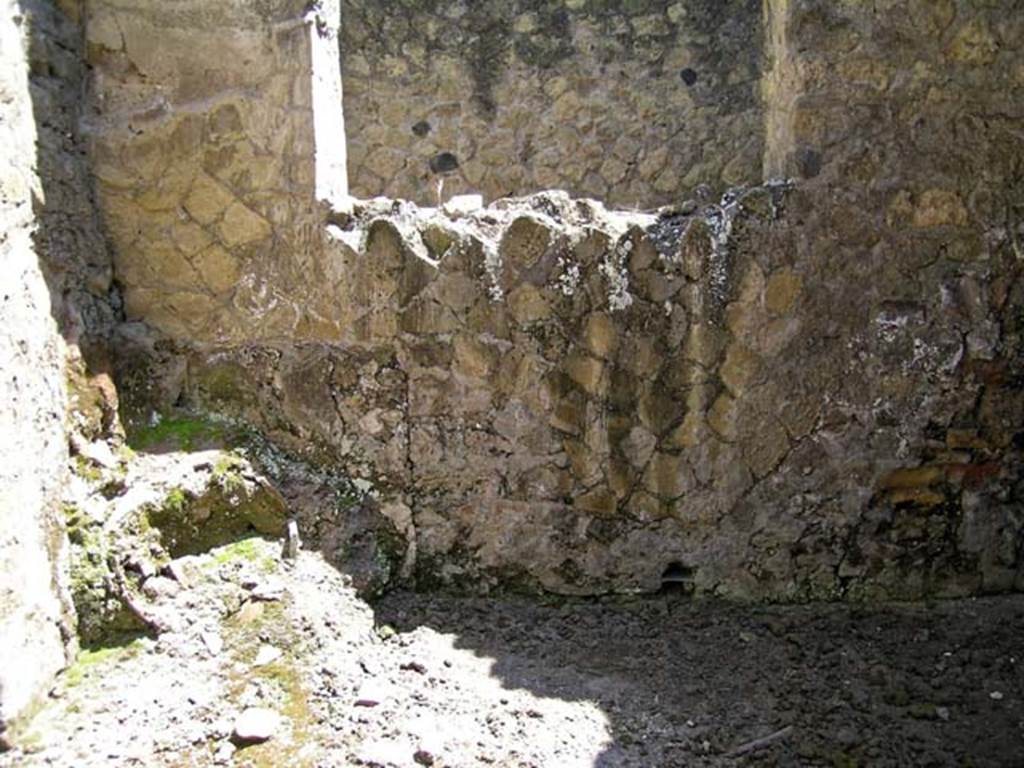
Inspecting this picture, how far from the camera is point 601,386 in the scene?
280 cm

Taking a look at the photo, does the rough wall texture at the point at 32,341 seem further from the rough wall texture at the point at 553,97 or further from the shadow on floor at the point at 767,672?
the rough wall texture at the point at 553,97

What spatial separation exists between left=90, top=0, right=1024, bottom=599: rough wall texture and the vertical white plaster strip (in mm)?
111

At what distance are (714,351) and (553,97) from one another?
6.60ft

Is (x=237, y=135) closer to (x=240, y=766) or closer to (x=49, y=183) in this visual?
(x=49, y=183)

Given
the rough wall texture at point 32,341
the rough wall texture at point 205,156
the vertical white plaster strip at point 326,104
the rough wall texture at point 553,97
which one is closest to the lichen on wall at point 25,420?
the rough wall texture at point 32,341

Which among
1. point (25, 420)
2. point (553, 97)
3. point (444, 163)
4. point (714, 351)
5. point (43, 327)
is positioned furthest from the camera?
point (444, 163)

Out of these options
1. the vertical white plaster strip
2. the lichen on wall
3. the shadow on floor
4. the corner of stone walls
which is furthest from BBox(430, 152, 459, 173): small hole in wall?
the shadow on floor

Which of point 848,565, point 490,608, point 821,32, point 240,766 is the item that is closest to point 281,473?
point 490,608

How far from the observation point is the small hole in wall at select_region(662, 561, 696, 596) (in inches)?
113

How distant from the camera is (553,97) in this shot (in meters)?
4.34

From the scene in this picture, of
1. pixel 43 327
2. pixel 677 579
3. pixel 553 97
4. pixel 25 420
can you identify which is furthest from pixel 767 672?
pixel 553 97

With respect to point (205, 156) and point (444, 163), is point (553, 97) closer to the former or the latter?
point (444, 163)

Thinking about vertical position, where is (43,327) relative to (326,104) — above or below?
below

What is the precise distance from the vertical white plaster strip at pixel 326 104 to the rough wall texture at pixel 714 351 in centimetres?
11
